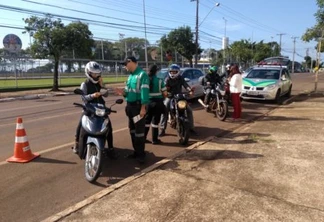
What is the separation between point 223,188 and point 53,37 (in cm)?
2020

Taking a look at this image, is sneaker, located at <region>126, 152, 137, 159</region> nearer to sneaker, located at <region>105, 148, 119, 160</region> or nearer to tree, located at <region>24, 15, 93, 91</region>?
sneaker, located at <region>105, 148, 119, 160</region>

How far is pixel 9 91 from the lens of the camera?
2183 cm

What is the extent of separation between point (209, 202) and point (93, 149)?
2.08 m

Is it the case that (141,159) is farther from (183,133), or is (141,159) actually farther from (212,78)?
(212,78)

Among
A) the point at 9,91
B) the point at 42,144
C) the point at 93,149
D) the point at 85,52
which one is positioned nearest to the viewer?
the point at 93,149

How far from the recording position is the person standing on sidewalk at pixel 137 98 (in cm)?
531

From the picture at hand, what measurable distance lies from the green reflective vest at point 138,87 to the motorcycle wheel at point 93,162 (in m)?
1.13

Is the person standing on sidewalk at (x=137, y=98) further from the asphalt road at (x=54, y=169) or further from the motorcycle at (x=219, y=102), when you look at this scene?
the motorcycle at (x=219, y=102)

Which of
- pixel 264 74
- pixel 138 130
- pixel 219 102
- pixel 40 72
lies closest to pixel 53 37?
pixel 40 72

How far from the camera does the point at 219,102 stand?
9.96 metres

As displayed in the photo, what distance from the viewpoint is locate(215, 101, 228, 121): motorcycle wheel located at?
32.0 ft

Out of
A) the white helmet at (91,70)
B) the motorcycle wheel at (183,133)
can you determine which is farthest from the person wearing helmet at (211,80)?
the white helmet at (91,70)

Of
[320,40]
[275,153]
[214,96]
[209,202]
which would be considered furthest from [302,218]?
[320,40]

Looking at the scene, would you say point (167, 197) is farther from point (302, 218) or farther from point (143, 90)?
point (143, 90)
